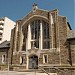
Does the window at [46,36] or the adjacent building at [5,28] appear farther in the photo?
the adjacent building at [5,28]

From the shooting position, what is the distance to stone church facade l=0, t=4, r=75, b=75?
100 ft

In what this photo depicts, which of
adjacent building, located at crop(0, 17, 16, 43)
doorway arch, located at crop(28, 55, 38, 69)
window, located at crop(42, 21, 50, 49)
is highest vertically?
adjacent building, located at crop(0, 17, 16, 43)

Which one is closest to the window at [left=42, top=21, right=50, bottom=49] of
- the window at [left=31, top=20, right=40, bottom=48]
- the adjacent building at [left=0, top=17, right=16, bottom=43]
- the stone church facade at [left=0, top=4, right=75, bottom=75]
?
the stone church facade at [left=0, top=4, right=75, bottom=75]

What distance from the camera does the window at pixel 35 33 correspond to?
3497 centimetres

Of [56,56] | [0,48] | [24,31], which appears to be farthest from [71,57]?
[0,48]

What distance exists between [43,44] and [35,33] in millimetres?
3117

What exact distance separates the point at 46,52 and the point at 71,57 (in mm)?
5060

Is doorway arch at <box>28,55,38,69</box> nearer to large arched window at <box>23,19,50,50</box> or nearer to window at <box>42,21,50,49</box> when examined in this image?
large arched window at <box>23,19,50,50</box>

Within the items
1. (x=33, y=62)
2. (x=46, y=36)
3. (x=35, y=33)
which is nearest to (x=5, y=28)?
(x=35, y=33)

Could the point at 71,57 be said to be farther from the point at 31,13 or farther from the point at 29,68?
the point at 31,13

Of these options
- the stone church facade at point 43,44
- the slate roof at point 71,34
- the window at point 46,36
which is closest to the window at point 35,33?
the stone church facade at point 43,44

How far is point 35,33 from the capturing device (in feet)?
116

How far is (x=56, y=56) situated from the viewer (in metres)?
31.2

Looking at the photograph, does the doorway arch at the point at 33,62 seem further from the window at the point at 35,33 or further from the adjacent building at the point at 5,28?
the adjacent building at the point at 5,28
